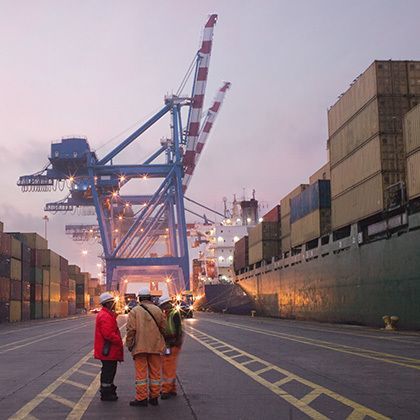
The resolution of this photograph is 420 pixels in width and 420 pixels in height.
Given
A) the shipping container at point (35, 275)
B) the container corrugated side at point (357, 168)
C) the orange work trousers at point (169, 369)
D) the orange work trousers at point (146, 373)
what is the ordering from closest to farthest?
the orange work trousers at point (146, 373)
the orange work trousers at point (169, 369)
the container corrugated side at point (357, 168)
the shipping container at point (35, 275)

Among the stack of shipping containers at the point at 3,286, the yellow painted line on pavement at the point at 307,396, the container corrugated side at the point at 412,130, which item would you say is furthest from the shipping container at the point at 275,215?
the yellow painted line on pavement at the point at 307,396

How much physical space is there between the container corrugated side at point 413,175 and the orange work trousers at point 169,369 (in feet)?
57.7

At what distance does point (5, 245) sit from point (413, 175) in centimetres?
3360

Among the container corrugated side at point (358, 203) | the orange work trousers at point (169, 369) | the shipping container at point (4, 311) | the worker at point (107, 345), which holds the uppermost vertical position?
the container corrugated side at point (358, 203)

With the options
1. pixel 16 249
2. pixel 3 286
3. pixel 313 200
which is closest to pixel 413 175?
pixel 313 200

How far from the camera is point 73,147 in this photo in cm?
6625

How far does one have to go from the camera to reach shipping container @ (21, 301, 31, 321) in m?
54.4

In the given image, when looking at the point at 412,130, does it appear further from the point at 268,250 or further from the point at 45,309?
the point at 45,309

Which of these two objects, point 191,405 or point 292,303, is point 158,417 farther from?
point 292,303

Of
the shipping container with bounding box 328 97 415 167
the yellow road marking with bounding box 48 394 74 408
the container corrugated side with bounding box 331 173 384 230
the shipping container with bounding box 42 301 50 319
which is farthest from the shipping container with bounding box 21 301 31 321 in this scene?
the yellow road marking with bounding box 48 394 74 408

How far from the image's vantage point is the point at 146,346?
787 centimetres

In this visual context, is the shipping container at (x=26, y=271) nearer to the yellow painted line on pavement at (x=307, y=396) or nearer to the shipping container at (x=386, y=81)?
the shipping container at (x=386, y=81)

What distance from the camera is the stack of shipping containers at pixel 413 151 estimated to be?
936 inches

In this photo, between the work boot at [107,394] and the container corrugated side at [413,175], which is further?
the container corrugated side at [413,175]
